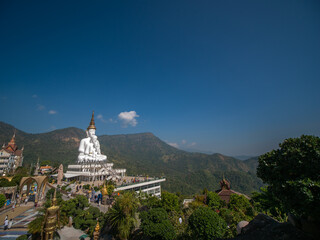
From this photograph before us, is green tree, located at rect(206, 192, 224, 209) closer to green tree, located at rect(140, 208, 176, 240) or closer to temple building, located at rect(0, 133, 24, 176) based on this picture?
green tree, located at rect(140, 208, 176, 240)

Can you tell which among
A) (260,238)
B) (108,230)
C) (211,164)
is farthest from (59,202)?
(211,164)

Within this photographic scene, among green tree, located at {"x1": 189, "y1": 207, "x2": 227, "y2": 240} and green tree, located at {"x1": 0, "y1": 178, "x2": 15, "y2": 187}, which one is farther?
green tree, located at {"x1": 0, "y1": 178, "x2": 15, "y2": 187}

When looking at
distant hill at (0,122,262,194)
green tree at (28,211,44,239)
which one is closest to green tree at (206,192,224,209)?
green tree at (28,211,44,239)

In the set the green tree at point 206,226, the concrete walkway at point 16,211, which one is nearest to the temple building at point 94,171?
the concrete walkway at point 16,211

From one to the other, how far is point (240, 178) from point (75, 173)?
11671 cm

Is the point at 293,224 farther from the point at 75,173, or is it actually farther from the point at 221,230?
the point at 75,173

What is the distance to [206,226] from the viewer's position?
10.5 meters

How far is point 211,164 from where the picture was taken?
577ft

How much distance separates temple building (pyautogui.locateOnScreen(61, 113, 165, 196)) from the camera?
112 ft

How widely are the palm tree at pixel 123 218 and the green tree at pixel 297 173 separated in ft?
35.8

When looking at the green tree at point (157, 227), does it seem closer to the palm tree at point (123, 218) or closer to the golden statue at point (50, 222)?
the palm tree at point (123, 218)

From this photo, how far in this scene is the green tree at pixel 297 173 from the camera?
5293 millimetres

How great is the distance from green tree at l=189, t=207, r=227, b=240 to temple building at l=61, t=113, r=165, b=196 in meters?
20.9

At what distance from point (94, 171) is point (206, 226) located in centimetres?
3115
